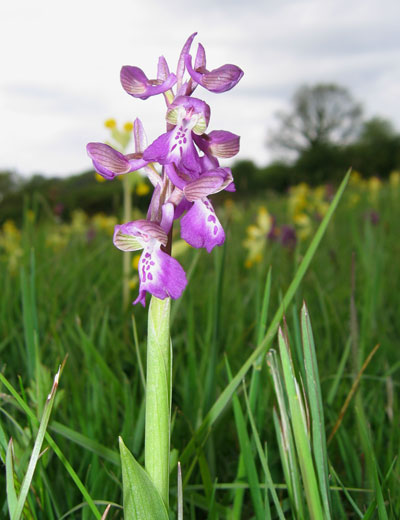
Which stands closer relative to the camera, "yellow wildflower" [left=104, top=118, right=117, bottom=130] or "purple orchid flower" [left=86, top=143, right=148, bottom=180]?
"purple orchid flower" [left=86, top=143, right=148, bottom=180]

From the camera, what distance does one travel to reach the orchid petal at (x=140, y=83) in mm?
821

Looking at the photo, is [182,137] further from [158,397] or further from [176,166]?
[158,397]

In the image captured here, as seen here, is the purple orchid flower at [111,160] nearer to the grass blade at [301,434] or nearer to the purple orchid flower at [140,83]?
the purple orchid flower at [140,83]

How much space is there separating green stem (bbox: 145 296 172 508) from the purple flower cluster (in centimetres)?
4

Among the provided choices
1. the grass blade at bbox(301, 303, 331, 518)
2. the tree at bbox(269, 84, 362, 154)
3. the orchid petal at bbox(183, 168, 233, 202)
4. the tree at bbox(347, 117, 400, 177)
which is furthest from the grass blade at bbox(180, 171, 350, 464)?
the tree at bbox(269, 84, 362, 154)

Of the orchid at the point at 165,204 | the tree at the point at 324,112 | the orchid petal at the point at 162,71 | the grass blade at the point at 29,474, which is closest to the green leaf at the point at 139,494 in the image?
the orchid at the point at 165,204

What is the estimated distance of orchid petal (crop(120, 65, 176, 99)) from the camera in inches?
32.3

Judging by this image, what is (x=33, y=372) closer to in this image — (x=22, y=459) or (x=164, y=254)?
(x=22, y=459)

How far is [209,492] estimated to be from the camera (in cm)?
99

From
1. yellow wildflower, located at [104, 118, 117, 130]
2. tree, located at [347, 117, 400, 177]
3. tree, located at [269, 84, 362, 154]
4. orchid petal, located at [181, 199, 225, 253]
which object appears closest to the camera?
orchid petal, located at [181, 199, 225, 253]

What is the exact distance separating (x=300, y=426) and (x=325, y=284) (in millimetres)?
2341

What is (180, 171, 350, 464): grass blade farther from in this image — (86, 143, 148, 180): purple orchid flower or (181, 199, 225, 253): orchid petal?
(86, 143, 148, 180): purple orchid flower

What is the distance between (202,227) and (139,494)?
391 millimetres

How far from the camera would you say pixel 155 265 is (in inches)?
31.4
